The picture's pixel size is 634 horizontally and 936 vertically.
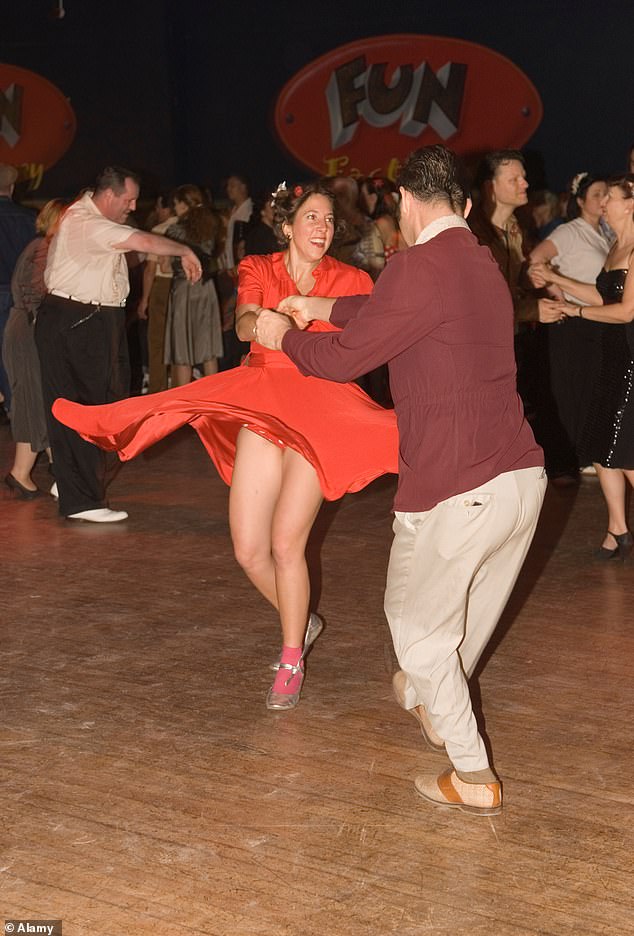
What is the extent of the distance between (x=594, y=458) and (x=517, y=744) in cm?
219

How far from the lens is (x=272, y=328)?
9.75ft

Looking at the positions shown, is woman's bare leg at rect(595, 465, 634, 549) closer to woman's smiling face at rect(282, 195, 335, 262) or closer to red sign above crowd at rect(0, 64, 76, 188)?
woman's smiling face at rect(282, 195, 335, 262)

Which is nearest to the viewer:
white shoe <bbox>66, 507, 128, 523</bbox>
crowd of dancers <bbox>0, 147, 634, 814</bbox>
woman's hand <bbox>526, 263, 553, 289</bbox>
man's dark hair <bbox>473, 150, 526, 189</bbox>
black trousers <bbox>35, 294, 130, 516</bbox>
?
crowd of dancers <bbox>0, 147, 634, 814</bbox>

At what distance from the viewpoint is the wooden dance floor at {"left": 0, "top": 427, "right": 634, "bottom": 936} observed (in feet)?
8.46

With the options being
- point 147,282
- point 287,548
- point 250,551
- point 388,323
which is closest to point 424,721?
point 287,548

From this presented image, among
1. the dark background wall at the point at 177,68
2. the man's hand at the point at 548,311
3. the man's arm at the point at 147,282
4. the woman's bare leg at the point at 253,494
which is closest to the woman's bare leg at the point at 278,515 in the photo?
the woman's bare leg at the point at 253,494

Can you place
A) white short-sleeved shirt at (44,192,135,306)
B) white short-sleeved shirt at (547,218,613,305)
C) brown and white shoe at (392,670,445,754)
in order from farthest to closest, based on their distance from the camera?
white short-sleeved shirt at (547,218,613,305) → white short-sleeved shirt at (44,192,135,306) → brown and white shoe at (392,670,445,754)

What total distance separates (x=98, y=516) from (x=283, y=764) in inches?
122

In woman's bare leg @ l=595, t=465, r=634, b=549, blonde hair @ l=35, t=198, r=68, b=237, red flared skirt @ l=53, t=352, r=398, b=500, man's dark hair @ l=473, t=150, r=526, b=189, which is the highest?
man's dark hair @ l=473, t=150, r=526, b=189

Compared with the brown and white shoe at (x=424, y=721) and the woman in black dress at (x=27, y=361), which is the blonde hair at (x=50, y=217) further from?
the brown and white shoe at (x=424, y=721)

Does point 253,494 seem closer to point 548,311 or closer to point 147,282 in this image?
point 548,311

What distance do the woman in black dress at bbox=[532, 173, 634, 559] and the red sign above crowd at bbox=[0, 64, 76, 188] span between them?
Result: 8.76m

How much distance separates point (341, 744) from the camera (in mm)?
3414

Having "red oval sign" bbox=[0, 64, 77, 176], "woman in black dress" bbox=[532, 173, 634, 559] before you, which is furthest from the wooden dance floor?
"red oval sign" bbox=[0, 64, 77, 176]
